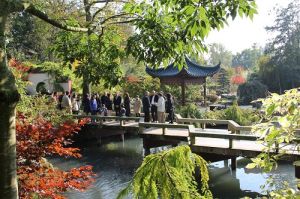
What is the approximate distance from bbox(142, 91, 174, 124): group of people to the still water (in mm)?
1663

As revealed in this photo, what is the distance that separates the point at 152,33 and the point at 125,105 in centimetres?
1467

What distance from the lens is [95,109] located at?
17953mm

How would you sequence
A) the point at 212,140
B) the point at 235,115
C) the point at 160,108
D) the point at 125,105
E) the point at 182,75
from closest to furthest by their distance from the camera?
the point at 212,140 < the point at 160,108 < the point at 125,105 < the point at 235,115 < the point at 182,75

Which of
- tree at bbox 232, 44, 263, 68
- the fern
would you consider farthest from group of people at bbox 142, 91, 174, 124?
tree at bbox 232, 44, 263, 68

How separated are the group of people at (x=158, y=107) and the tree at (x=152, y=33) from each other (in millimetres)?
11384

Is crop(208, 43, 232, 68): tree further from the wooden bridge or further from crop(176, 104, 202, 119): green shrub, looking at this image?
the wooden bridge

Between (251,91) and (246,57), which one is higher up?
(246,57)

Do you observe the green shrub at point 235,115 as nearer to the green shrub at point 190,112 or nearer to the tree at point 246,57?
the green shrub at point 190,112

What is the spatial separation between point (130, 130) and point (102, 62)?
12.1 metres

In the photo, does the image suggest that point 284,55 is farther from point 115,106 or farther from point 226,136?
point 226,136

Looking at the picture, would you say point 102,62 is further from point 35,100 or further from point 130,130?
point 130,130

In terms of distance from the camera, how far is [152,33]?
3.26 meters

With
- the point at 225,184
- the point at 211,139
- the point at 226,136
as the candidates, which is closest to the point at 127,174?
the point at 211,139

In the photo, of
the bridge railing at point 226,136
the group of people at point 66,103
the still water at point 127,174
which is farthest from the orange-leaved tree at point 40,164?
the group of people at point 66,103
